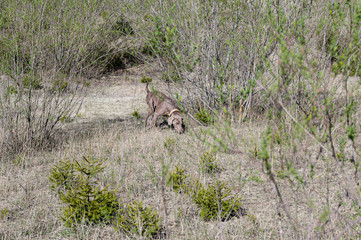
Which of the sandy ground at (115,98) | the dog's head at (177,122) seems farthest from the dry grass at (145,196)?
the sandy ground at (115,98)

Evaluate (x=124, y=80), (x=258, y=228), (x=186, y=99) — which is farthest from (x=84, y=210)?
(x=124, y=80)

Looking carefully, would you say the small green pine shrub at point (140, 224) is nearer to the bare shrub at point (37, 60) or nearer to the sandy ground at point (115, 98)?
the bare shrub at point (37, 60)

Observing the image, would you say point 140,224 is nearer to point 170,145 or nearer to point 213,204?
point 213,204

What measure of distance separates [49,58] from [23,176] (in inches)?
88.3

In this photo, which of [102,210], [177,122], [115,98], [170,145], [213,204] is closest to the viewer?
[102,210]

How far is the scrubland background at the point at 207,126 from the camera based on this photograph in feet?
7.70

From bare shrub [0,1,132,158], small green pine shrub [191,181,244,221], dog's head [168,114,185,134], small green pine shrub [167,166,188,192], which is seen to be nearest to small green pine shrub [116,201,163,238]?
small green pine shrub [191,181,244,221]

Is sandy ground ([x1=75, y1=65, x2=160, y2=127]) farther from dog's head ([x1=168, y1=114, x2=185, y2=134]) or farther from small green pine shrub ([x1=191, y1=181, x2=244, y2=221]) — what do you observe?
small green pine shrub ([x1=191, y1=181, x2=244, y2=221])

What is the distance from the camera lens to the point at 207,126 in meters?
6.09

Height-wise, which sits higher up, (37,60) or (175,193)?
(37,60)

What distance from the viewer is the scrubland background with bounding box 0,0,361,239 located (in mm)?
2348

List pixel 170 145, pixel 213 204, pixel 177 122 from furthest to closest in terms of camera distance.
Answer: pixel 177 122
pixel 170 145
pixel 213 204

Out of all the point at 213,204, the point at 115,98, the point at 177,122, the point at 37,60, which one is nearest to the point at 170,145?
the point at 177,122

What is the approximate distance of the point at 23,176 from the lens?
4.27 meters
